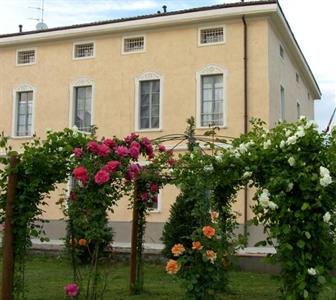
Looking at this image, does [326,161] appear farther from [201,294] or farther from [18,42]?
[18,42]

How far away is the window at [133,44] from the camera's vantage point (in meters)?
18.4

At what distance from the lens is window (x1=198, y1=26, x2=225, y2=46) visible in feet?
57.0

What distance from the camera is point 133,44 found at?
18.7 meters

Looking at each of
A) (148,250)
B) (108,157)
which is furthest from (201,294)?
(148,250)

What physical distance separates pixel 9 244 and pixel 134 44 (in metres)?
12.7

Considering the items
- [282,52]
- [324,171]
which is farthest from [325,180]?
[282,52]

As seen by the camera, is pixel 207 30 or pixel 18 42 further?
pixel 18 42

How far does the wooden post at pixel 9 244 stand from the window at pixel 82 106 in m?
12.3

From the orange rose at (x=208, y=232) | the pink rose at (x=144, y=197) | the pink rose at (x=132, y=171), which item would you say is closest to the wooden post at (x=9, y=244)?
the pink rose at (x=132, y=171)

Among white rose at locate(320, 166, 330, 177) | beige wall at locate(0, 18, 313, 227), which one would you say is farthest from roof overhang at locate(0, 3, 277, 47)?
white rose at locate(320, 166, 330, 177)

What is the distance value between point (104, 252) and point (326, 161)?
234 inches

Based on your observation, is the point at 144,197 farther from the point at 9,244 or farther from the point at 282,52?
the point at 282,52

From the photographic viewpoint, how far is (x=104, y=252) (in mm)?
10602

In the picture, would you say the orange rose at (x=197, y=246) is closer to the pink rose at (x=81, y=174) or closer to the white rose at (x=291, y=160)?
the pink rose at (x=81, y=174)
